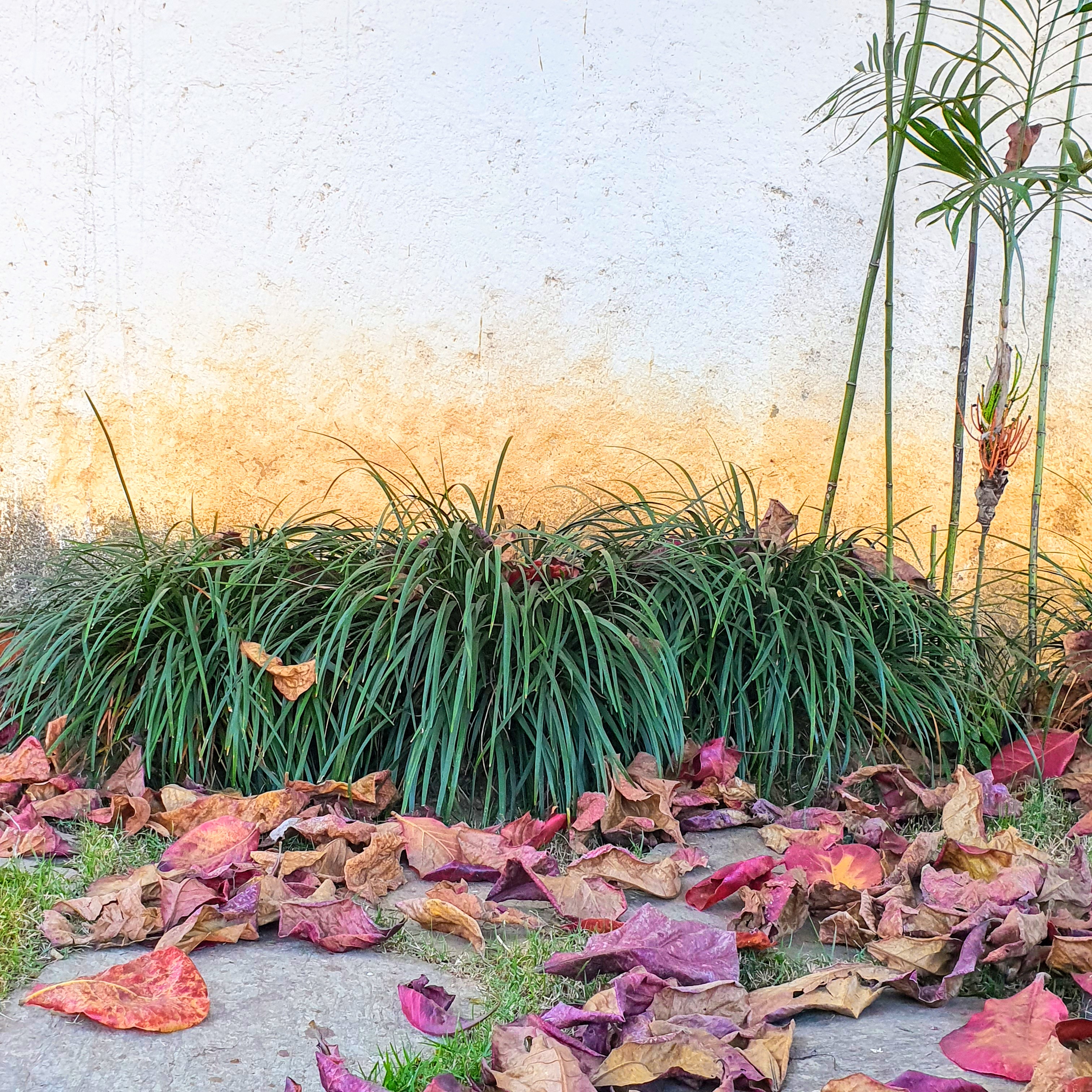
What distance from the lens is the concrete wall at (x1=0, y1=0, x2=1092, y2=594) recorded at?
2.93 m

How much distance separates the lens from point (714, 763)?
2117mm

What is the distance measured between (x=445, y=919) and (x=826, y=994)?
1.79 ft

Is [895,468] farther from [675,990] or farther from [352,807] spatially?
[675,990]

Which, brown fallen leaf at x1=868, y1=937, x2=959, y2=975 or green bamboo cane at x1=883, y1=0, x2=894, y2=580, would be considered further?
green bamboo cane at x1=883, y1=0, x2=894, y2=580

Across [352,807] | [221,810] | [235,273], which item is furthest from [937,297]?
[221,810]

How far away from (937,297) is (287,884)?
263 cm

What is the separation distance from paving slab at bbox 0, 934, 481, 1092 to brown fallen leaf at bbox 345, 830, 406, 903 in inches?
6.9

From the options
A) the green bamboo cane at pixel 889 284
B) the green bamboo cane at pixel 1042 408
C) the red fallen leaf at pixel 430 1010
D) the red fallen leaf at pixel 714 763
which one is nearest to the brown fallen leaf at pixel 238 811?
the red fallen leaf at pixel 430 1010

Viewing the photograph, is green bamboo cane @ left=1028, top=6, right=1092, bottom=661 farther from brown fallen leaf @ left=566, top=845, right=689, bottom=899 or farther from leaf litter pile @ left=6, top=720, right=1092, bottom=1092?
brown fallen leaf @ left=566, top=845, right=689, bottom=899

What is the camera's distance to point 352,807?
200cm

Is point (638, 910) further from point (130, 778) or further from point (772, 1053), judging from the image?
point (130, 778)

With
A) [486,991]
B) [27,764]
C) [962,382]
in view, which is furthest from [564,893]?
[962,382]

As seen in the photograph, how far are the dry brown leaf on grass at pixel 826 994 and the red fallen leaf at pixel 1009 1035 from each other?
0.12 m

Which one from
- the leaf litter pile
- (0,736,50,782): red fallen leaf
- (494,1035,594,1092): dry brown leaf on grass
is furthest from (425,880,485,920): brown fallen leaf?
(0,736,50,782): red fallen leaf
